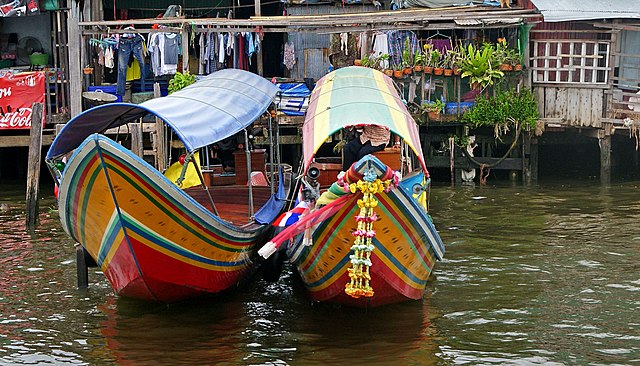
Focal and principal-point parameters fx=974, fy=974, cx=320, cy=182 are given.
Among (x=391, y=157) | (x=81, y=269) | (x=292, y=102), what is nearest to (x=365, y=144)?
(x=391, y=157)

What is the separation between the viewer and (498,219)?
46.8 feet

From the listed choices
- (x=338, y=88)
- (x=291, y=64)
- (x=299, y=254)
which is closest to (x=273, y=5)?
(x=291, y=64)

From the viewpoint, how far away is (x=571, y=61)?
17375 mm

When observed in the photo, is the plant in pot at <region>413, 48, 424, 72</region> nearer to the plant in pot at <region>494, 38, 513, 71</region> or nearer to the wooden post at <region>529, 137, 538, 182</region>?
the plant in pot at <region>494, 38, 513, 71</region>

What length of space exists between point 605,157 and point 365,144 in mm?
8406

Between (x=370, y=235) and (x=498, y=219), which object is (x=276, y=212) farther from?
(x=498, y=219)

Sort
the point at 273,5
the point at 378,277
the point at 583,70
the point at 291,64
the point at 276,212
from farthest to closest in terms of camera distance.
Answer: the point at 273,5
the point at 291,64
the point at 583,70
the point at 276,212
the point at 378,277

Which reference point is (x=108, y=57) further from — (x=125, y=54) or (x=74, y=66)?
(x=74, y=66)

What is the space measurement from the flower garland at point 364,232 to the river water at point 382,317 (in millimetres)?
542

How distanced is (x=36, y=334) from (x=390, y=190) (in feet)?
11.8

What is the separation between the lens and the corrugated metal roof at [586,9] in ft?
56.1

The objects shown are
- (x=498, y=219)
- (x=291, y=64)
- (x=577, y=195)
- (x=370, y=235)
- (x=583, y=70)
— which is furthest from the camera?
(x=291, y=64)

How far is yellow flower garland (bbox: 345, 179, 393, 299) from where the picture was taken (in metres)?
7.95

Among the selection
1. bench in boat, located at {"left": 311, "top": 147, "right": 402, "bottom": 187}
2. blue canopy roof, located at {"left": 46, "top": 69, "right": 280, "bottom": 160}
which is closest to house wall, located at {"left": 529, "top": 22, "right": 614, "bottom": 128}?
bench in boat, located at {"left": 311, "top": 147, "right": 402, "bottom": 187}
